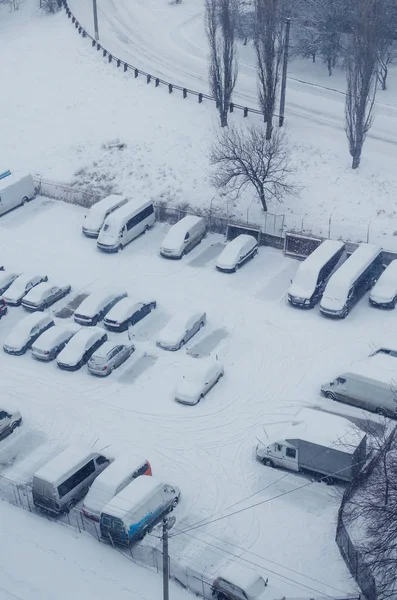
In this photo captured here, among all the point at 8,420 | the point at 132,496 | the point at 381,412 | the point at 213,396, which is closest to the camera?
the point at 132,496

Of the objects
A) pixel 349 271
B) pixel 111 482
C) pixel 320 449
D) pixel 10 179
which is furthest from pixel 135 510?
pixel 10 179

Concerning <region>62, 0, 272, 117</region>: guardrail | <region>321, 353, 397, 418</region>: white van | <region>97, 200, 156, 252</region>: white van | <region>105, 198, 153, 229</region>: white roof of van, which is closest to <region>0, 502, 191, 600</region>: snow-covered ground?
<region>321, 353, 397, 418</region>: white van

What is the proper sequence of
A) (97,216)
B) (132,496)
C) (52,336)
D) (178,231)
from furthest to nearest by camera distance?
(97,216), (178,231), (52,336), (132,496)

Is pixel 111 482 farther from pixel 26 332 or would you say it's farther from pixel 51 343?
pixel 26 332

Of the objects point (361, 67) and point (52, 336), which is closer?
point (52, 336)

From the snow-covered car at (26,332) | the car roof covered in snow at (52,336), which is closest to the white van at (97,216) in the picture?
the snow-covered car at (26,332)

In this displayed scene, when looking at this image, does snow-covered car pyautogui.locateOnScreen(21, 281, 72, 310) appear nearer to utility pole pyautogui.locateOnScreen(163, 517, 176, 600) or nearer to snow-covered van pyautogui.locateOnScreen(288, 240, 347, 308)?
snow-covered van pyautogui.locateOnScreen(288, 240, 347, 308)

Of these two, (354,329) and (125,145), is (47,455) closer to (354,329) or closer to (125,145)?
(354,329)
